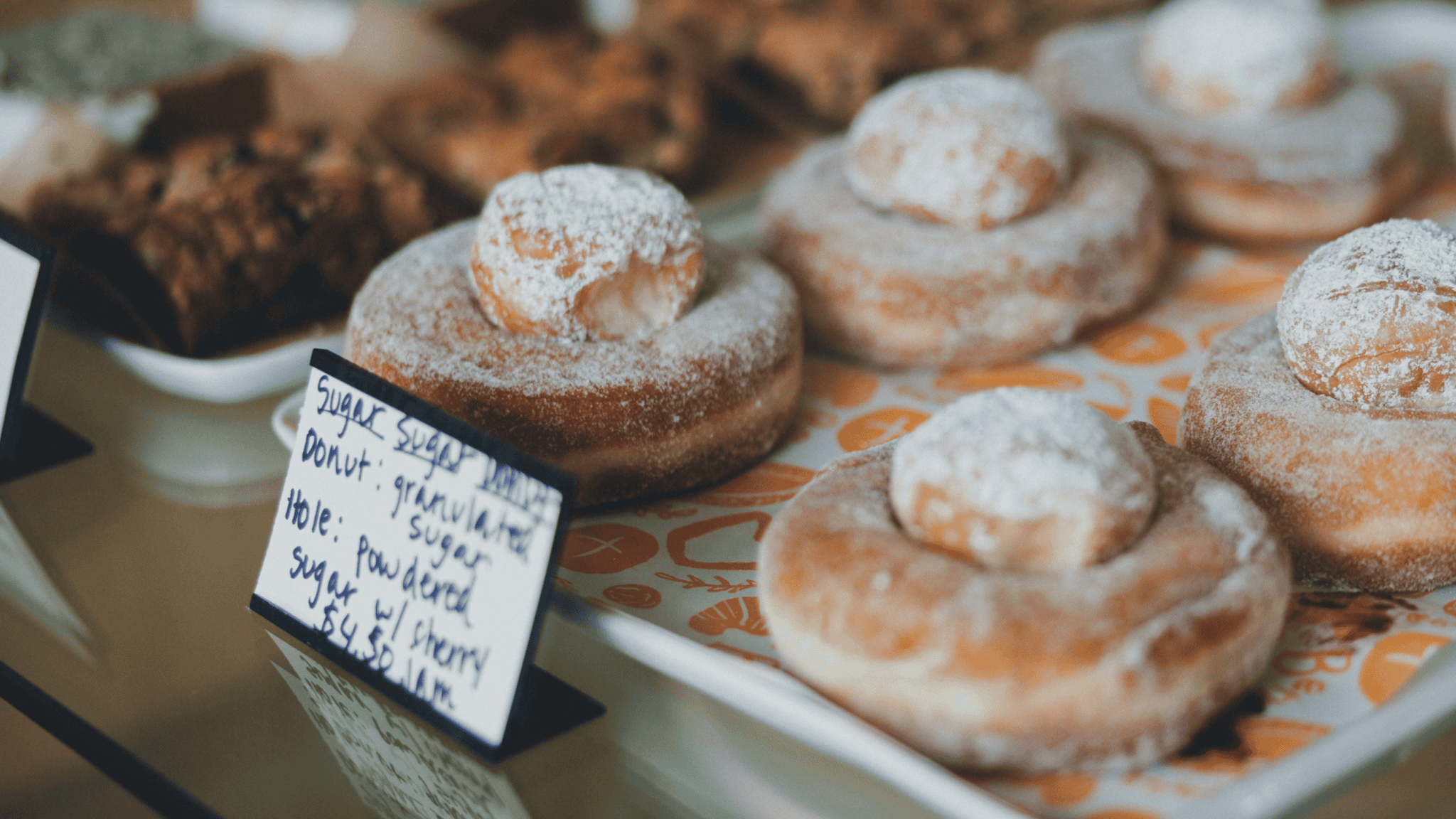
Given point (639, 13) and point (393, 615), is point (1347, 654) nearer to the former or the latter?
point (393, 615)

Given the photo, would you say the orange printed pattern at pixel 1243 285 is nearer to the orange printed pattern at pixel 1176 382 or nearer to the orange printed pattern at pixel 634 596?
the orange printed pattern at pixel 1176 382

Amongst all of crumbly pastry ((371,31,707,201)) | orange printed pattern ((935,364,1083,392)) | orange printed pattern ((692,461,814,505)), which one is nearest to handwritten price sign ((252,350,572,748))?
orange printed pattern ((692,461,814,505))

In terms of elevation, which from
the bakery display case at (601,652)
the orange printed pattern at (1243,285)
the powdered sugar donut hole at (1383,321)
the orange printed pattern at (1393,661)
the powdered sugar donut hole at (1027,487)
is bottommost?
the bakery display case at (601,652)

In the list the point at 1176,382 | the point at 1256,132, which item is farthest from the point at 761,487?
the point at 1256,132

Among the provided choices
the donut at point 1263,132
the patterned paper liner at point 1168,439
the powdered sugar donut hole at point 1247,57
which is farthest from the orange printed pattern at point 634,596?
the powdered sugar donut hole at point 1247,57

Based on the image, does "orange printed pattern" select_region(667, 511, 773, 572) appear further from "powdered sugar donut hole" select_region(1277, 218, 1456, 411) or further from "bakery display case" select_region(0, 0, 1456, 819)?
"powdered sugar donut hole" select_region(1277, 218, 1456, 411)

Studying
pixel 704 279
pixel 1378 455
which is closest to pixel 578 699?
pixel 704 279
